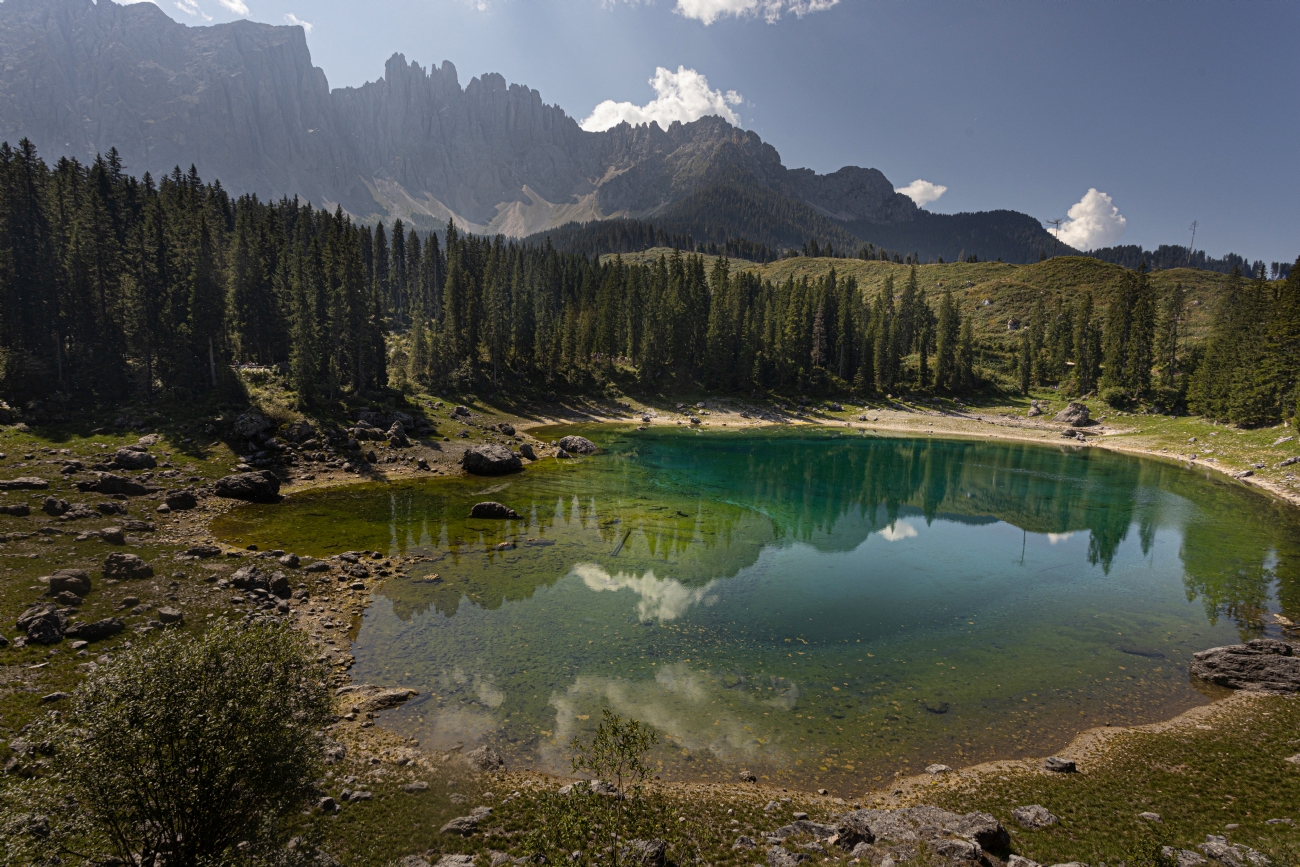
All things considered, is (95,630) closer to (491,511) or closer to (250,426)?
(491,511)

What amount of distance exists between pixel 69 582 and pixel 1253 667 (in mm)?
51277

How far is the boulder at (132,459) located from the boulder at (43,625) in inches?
1151

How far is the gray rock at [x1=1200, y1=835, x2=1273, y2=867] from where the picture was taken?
12.2m

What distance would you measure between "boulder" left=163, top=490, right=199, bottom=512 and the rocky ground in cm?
13

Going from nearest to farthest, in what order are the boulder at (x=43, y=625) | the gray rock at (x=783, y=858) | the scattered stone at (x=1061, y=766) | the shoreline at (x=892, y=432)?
the gray rock at (x=783, y=858)
the shoreline at (x=892, y=432)
the scattered stone at (x=1061, y=766)
the boulder at (x=43, y=625)

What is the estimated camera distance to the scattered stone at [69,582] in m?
23.1

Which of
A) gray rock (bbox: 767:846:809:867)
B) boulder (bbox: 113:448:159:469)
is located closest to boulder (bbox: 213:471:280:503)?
boulder (bbox: 113:448:159:469)

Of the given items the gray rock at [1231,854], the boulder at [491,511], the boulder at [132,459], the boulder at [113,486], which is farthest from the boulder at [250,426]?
the gray rock at [1231,854]

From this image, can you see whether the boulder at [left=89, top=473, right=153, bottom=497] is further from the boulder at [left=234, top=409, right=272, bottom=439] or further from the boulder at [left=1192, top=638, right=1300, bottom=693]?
the boulder at [left=1192, top=638, right=1300, bottom=693]

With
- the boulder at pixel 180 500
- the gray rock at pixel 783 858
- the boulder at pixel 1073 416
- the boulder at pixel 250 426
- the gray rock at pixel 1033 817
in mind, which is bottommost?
the boulder at pixel 180 500

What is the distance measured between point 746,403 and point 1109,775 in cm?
10984

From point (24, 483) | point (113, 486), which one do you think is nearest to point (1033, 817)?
point (113, 486)

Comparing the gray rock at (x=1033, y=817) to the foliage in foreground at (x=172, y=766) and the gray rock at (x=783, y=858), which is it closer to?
the gray rock at (x=783, y=858)

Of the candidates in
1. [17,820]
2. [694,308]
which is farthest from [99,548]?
[694,308]
